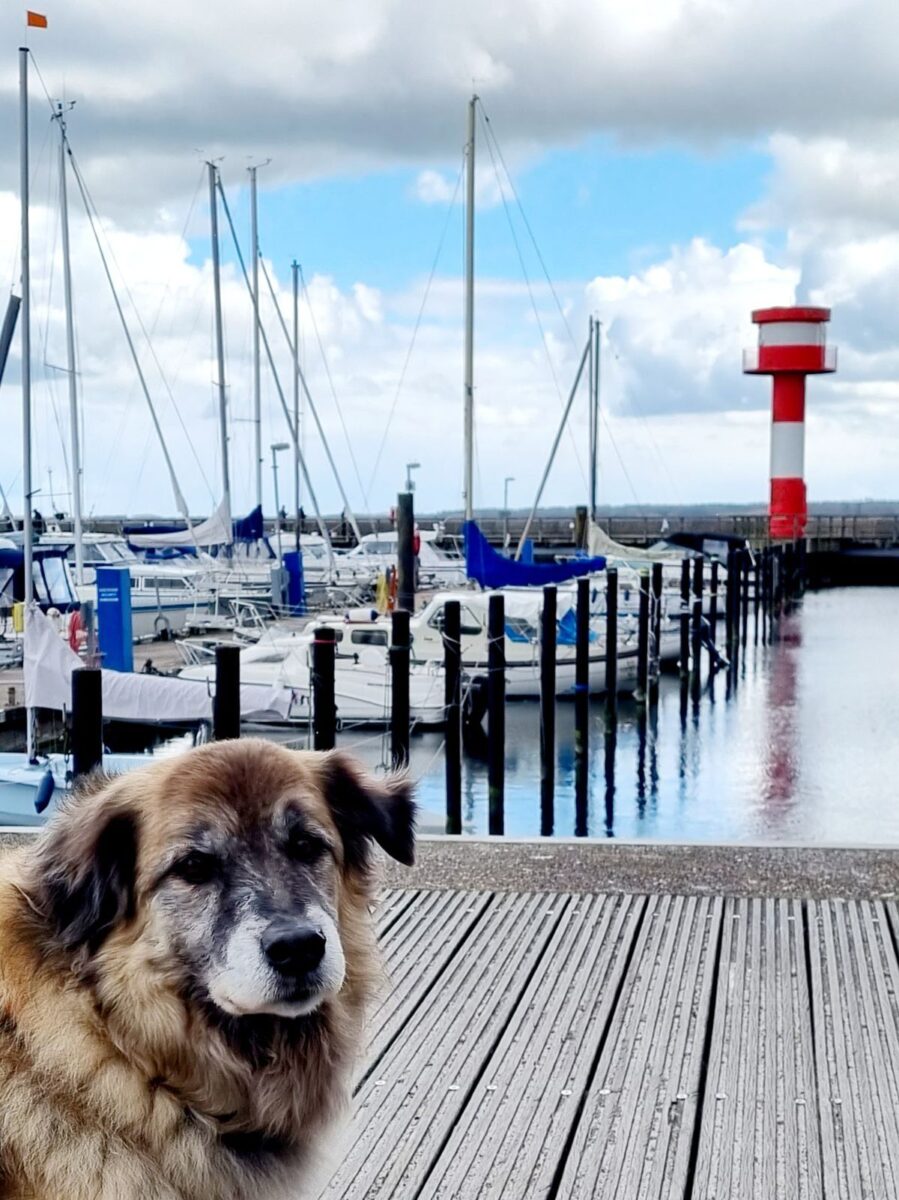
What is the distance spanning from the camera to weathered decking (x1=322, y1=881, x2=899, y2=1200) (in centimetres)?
333

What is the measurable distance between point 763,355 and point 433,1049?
167 ft

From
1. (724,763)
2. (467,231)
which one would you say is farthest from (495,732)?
(467,231)

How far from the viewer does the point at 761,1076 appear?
3826 mm

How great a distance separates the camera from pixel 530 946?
4969 mm

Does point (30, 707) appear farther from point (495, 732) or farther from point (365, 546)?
point (365, 546)

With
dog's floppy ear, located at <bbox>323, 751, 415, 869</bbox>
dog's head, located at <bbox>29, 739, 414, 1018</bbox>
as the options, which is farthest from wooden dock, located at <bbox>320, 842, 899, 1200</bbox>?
dog's head, located at <bbox>29, 739, 414, 1018</bbox>

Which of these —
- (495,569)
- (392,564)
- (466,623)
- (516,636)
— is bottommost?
(516,636)

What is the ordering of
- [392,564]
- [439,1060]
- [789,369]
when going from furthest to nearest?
[789,369] → [392,564] → [439,1060]

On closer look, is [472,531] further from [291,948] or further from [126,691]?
[291,948]

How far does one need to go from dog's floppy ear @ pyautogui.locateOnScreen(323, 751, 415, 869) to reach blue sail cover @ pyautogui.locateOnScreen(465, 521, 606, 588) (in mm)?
21528

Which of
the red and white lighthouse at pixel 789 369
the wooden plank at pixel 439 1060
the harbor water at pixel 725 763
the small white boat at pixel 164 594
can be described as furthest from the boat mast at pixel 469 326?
the red and white lighthouse at pixel 789 369

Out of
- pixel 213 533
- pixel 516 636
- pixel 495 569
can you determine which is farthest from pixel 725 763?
pixel 213 533

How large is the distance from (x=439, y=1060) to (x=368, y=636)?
18053mm

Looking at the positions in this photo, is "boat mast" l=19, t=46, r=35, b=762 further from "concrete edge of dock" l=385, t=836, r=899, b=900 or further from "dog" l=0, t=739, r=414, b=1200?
"dog" l=0, t=739, r=414, b=1200
